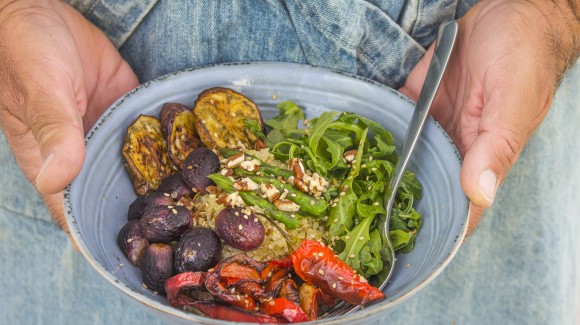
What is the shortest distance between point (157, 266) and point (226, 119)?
505 mm

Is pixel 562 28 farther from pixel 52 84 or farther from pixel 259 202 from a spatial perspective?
pixel 52 84

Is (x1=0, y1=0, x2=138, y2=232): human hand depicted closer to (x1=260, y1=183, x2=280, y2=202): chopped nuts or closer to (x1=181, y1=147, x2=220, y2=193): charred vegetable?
(x1=181, y1=147, x2=220, y2=193): charred vegetable

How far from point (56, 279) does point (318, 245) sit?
1337 millimetres

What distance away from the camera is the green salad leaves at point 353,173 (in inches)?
61.8

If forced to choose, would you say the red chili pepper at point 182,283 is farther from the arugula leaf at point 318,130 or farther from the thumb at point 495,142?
the thumb at point 495,142

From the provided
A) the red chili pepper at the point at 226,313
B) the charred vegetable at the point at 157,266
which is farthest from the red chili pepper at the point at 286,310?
the charred vegetable at the point at 157,266

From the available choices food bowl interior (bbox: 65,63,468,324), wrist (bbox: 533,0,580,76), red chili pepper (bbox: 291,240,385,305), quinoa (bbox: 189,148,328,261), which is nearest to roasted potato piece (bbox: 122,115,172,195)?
food bowl interior (bbox: 65,63,468,324)

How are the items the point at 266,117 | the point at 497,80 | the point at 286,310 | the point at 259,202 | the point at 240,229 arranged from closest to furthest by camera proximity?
1. the point at 286,310
2. the point at 240,229
3. the point at 259,202
4. the point at 497,80
5. the point at 266,117

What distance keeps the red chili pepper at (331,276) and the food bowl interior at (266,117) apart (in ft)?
0.22

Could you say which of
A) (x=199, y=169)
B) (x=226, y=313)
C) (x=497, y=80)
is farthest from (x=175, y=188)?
(x=497, y=80)

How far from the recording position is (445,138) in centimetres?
163

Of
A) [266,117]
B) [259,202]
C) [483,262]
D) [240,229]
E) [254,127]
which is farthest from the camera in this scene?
[483,262]

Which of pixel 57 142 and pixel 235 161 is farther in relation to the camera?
pixel 235 161

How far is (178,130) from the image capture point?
174 centimetres
